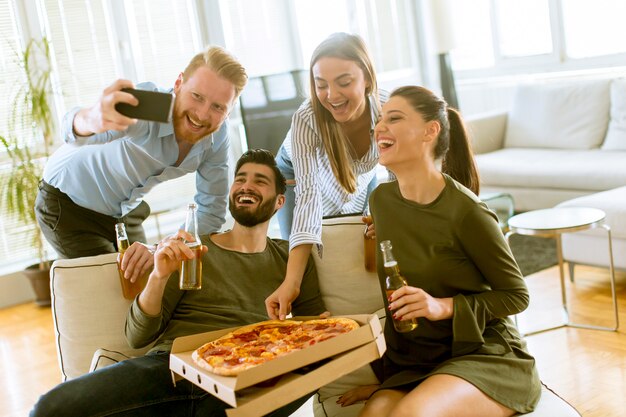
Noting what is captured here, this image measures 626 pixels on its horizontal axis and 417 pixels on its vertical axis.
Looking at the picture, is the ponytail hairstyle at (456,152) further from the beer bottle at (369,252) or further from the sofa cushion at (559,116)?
the sofa cushion at (559,116)

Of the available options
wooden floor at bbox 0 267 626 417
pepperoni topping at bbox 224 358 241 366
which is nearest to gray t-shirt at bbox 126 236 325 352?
pepperoni topping at bbox 224 358 241 366

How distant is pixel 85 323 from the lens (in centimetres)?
258

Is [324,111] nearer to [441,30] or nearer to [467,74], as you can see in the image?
[441,30]

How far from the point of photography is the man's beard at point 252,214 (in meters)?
2.73

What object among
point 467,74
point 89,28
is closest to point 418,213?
point 89,28

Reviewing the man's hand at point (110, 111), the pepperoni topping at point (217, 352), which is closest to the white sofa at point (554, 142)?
the pepperoni topping at point (217, 352)

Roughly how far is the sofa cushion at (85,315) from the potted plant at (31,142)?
9.29 feet

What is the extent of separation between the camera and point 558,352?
141 inches

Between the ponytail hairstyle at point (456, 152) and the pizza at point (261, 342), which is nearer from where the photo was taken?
the pizza at point (261, 342)

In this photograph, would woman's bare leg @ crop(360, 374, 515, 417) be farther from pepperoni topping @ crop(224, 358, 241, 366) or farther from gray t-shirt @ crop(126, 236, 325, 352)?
gray t-shirt @ crop(126, 236, 325, 352)

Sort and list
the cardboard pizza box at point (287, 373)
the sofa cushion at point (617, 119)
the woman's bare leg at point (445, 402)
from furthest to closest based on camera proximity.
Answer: the sofa cushion at point (617, 119), the woman's bare leg at point (445, 402), the cardboard pizza box at point (287, 373)

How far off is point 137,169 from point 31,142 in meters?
3.19

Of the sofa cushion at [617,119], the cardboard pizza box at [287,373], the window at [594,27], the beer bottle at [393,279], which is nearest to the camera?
the cardboard pizza box at [287,373]

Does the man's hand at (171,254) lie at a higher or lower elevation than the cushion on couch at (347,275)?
higher
